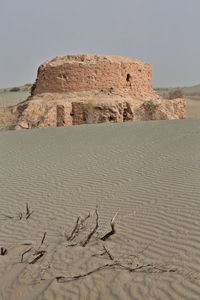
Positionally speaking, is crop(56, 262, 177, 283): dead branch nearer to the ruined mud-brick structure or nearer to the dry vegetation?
the dry vegetation

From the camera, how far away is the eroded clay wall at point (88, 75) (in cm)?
1744

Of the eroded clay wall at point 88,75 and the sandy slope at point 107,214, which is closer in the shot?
the sandy slope at point 107,214

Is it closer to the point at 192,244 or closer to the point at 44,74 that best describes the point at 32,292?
the point at 192,244

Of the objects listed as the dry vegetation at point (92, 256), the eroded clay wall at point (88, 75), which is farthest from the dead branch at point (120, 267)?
the eroded clay wall at point (88, 75)

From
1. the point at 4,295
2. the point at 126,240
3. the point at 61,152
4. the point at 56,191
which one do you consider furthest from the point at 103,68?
the point at 4,295

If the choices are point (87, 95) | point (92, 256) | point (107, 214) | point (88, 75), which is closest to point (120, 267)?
point (92, 256)

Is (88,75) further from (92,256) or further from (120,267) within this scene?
(120,267)

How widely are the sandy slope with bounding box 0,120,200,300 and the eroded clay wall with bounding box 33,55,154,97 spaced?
22.8 feet

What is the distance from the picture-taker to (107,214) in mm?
4996

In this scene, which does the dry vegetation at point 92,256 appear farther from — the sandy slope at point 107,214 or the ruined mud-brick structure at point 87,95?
the ruined mud-brick structure at point 87,95

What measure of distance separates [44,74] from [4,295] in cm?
1569

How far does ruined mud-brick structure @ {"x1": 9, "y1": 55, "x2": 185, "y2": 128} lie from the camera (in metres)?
16.8

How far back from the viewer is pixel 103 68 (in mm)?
17688

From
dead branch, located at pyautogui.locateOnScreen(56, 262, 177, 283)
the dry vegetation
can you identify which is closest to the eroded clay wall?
the dry vegetation
